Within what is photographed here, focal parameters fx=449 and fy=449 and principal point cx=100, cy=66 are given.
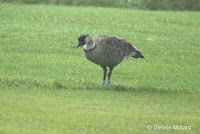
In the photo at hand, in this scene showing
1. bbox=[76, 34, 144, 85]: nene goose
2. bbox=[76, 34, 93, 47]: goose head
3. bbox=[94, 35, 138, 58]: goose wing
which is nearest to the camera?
bbox=[76, 34, 93, 47]: goose head

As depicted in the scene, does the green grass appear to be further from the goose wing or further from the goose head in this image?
the goose head

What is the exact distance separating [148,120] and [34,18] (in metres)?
17.1

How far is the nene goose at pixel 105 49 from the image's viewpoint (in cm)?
1225

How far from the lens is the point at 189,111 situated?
1109cm

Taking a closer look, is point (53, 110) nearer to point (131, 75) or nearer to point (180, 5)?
point (131, 75)

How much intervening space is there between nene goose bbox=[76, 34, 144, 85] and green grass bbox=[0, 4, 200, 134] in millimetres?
785

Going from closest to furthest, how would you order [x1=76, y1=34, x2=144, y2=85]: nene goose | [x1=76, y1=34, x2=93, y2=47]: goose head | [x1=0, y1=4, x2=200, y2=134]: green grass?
1. [x1=0, y1=4, x2=200, y2=134]: green grass
2. [x1=76, y1=34, x2=93, y2=47]: goose head
3. [x1=76, y1=34, x2=144, y2=85]: nene goose

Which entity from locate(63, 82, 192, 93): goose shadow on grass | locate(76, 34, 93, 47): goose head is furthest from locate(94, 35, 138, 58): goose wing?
locate(63, 82, 192, 93): goose shadow on grass

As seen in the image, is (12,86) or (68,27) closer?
(12,86)

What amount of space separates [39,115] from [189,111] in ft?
12.7

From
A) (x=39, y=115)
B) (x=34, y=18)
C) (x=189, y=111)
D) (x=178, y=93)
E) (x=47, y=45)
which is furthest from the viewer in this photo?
(x=34, y=18)

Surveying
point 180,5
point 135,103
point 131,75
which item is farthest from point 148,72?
point 180,5

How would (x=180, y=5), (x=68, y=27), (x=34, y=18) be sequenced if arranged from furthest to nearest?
(x=180, y=5) → (x=34, y=18) → (x=68, y=27)

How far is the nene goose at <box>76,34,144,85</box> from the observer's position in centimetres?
1225
